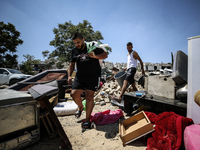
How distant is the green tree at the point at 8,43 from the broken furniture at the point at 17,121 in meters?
20.2

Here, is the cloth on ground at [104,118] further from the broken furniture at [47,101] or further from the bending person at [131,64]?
the bending person at [131,64]

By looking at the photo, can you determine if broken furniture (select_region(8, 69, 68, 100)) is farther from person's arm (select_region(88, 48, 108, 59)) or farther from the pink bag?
the pink bag

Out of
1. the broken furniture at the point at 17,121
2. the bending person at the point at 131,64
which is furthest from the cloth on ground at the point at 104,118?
the bending person at the point at 131,64

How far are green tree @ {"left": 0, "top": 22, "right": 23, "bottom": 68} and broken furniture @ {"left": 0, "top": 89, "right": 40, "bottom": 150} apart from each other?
20.2 m

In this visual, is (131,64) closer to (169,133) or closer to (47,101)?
(169,133)

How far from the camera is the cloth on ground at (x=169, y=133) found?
134 cm

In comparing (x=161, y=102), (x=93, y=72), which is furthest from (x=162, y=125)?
(x=93, y=72)

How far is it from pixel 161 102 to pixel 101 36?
69.2 ft

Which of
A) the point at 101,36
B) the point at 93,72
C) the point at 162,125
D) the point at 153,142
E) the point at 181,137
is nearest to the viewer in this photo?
the point at 181,137

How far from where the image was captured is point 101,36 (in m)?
21.2

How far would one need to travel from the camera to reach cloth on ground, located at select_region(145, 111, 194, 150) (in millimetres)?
1338

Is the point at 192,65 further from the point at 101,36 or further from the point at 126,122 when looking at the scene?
the point at 101,36

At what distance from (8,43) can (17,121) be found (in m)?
20.7

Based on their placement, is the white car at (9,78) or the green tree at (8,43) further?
the green tree at (8,43)
